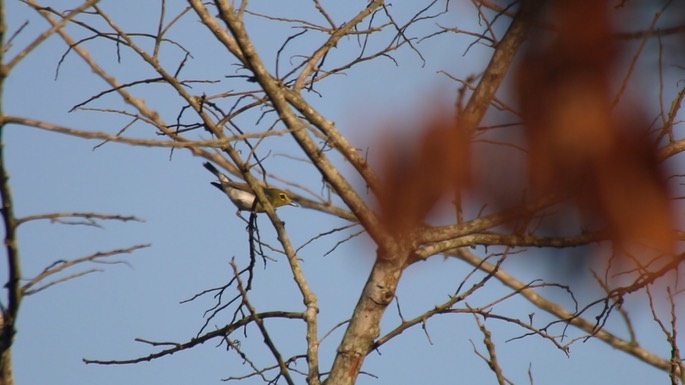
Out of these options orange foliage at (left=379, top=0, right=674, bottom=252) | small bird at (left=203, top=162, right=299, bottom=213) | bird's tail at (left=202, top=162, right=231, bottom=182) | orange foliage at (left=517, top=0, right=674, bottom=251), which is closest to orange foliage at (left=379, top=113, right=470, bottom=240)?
orange foliage at (left=379, top=0, right=674, bottom=252)

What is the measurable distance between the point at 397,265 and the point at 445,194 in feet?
2.17

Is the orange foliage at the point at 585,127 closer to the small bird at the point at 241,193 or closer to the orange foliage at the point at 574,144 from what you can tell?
the orange foliage at the point at 574,144

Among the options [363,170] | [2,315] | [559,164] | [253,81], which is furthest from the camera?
[559,164]

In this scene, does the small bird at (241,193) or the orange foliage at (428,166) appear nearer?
the orange foliage at (428,166)

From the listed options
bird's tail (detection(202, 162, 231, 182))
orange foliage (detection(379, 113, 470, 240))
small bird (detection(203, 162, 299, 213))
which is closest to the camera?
orange foliage (detection(379, 113, 470, 240))

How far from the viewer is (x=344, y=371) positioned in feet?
9.29

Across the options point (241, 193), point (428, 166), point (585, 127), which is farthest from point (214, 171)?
point (585, 127)

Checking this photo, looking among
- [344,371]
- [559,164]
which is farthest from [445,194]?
[344,371]

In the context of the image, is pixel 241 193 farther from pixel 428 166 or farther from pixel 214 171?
pixel 428 166

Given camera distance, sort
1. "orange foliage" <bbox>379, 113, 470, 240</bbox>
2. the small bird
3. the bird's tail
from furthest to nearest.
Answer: the bird's tail, the small bird, "orange foliage" <bbox>379, 113, 470, 240</bbox>

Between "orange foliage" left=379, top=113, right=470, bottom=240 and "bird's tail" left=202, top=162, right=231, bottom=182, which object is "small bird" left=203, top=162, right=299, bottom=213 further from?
"orange foliage" left=379, top=113, right=470, bottom=240

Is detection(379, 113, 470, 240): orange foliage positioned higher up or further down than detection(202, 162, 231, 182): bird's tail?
further down

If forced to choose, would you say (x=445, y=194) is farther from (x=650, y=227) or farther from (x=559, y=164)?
(x=650, y=227)

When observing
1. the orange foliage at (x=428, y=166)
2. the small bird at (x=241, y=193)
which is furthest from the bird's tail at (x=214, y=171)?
the orange foliage at (x=428, y=166)
